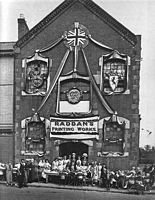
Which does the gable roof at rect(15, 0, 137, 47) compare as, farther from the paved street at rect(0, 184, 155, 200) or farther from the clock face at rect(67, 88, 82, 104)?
the paved street at rect(0, 184, 155, 200)

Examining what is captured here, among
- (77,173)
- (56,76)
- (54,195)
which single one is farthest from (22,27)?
(54,195)

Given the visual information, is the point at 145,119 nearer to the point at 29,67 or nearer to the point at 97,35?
the point at 97,35

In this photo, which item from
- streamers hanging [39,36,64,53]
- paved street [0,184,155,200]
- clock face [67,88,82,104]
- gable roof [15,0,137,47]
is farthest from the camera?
streamers hanging [39,36,64,53]

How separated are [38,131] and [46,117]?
283 millimetres

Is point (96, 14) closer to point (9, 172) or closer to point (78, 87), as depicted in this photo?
point (78, 87)

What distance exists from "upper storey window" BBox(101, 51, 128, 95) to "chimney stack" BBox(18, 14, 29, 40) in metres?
1.35

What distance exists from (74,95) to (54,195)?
1.59m

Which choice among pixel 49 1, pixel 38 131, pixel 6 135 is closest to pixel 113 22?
pixel 49 1

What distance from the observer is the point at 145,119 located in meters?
5.27

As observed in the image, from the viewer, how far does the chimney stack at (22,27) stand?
5591 millimetres

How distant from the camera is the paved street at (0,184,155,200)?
5.29 meters

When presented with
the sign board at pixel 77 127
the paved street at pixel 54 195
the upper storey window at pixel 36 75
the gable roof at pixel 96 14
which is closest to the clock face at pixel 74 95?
the sign board at pixel 77 127

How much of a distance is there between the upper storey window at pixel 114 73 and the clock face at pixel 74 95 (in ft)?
1.26

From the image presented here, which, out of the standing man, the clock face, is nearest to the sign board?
the clock face
